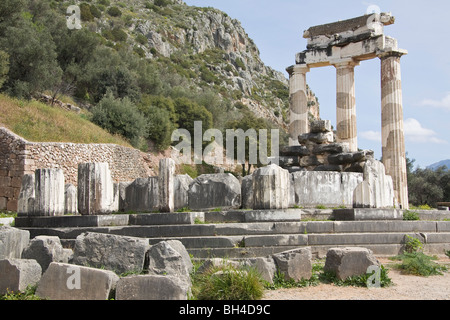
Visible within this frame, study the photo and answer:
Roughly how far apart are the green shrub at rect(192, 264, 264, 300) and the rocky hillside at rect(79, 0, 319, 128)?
49.8 meters

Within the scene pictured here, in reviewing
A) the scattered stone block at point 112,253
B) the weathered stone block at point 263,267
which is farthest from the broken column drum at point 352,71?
the scattered stone block at point 112,253

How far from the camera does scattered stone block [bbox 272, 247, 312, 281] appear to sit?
6625 mm

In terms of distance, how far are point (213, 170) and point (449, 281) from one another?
94.6 ft

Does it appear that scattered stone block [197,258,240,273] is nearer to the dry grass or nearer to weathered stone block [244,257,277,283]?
weathered stone block [244,257,277,283]

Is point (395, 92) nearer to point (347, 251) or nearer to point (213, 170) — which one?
point (347, 251)

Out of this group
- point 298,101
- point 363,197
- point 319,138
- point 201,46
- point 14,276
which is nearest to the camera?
point 14,276

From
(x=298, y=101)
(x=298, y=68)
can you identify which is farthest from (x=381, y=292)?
(x=298, y=68)

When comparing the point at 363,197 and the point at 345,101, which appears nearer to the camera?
the point at 363,197

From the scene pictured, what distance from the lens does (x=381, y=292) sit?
6.10m

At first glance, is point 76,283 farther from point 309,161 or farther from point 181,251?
point 309,161

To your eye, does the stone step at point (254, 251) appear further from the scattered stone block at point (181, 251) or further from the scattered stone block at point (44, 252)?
the scattered stone block at point (44, 252)

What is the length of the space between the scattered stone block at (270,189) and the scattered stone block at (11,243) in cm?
440

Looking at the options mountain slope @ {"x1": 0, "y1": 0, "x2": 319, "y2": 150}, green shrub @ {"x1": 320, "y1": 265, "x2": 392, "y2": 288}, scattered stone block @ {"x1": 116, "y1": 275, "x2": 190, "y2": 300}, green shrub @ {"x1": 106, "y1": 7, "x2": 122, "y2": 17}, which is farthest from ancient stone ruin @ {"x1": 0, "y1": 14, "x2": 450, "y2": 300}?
green shrub @ {"x1": 106, "y1": 7, "x2": 122, "y2": 17}

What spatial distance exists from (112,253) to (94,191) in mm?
3315
